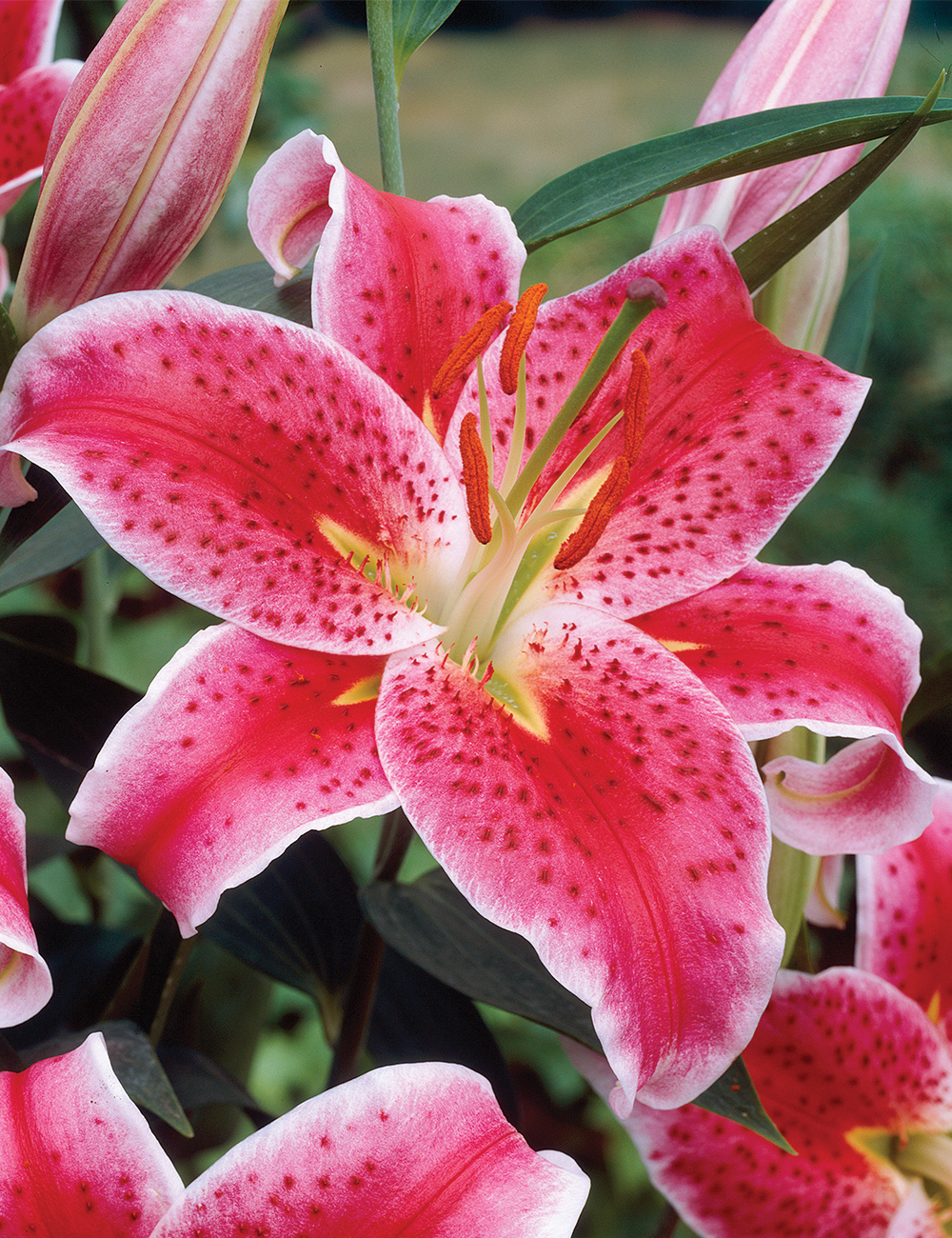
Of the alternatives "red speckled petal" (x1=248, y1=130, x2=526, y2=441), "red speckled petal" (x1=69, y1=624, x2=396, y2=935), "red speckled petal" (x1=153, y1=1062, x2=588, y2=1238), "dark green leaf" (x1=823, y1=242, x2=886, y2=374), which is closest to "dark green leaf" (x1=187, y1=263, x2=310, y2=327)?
"red speckled petal" (x1=248, y1=130, x2=526, y2=441)

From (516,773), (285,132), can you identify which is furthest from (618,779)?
(285,132)

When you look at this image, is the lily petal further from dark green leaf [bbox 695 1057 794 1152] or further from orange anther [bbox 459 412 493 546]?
dark green leaf [bbox 695 1057 794 1152]

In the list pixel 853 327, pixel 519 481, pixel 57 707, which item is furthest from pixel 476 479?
pixel 853 327

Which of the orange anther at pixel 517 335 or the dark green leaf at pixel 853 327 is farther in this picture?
the dark green leaf at pixel 853 327

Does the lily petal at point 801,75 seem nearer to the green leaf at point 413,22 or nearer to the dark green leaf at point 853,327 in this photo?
the green leaf at point 413,22

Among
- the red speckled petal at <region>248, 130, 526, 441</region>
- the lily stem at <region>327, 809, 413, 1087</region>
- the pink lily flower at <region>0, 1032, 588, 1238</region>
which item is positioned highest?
the red speckled petal at <region>248, 130, 526, 441</region>

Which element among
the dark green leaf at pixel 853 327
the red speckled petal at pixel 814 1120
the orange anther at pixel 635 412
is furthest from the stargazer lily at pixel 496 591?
the dark green leaf at pixel 853 327
